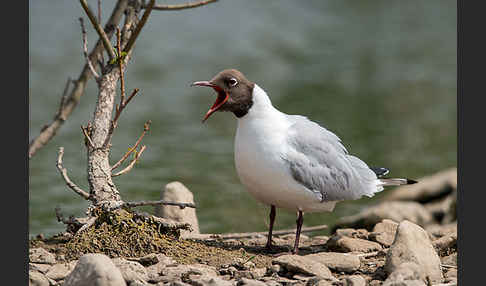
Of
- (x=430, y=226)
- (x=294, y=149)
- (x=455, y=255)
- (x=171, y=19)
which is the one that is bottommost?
(x=430, y=226)

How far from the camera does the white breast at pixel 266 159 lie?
5664 mm

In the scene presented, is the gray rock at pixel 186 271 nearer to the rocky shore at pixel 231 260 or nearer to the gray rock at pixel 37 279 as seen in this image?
the rocky shore at pixel 231 260

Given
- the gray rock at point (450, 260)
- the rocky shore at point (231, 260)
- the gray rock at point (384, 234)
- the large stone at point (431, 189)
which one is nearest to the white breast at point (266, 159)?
the rocky shore at point (231, 260)

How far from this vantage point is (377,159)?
11969 mm

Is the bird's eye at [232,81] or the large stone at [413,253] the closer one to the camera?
the large stone at [413,253]

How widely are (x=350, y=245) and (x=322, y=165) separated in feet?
2.19

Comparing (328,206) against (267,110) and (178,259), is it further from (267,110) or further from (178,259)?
(178,259)

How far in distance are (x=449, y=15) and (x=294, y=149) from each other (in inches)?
673

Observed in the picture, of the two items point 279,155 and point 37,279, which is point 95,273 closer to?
point 37,279

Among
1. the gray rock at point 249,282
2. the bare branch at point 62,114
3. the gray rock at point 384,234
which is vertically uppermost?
the bare branch at point 62,114

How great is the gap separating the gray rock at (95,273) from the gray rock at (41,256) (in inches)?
29.5

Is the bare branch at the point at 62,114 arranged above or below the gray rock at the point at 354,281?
above

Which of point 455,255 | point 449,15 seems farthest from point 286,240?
point 449,15

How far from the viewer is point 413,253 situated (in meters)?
4.98
